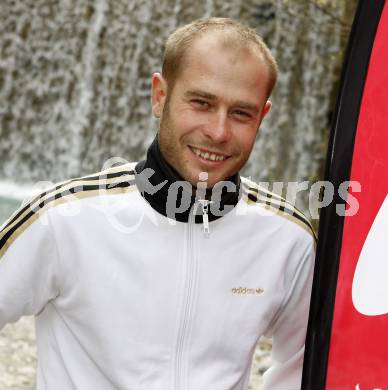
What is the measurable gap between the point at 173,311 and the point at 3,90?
29.3ft

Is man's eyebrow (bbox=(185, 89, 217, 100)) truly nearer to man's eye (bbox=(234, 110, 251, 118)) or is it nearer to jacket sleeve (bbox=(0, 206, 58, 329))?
man's eye (bbox=(234, 110, 251, 118))

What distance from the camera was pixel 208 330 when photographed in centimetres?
188

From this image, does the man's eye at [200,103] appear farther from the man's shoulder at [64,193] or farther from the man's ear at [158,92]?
the man's shoulder at [64,193]

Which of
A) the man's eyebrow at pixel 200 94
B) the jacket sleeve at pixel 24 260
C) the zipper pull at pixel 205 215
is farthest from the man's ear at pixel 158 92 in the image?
the jacket sleeve at pixel 24 260

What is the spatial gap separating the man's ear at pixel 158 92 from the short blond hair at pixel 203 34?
3cm

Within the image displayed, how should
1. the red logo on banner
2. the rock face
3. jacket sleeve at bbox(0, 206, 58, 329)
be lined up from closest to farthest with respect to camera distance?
the red logo on banner → jacket sleeve at bbox(0, 206, 58, 329) → the rock face

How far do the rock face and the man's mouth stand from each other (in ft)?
11.1

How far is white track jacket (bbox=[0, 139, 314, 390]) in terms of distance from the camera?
71.4 inches

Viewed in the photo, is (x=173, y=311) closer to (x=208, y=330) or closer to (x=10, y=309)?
(x=208, y=330)

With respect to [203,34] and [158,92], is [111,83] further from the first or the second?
[203,34]

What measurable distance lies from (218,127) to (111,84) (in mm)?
8413

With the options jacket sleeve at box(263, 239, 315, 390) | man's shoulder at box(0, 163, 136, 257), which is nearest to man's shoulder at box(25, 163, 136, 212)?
man's shoulder at box(0, 163, 136, 257)

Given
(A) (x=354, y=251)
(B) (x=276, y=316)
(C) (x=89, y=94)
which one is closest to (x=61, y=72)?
(C) (x=89, y=94)

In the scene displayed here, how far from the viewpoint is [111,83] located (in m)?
10.1
